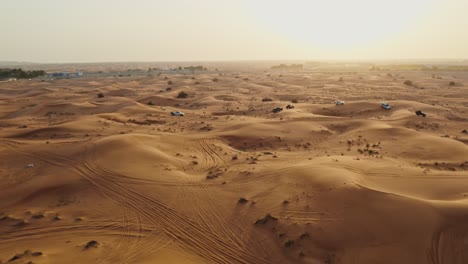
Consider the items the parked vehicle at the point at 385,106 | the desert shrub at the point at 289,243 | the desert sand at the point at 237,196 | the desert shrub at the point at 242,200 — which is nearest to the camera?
the desert sand at the point at 237,196

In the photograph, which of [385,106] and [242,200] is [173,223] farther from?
[385,106]

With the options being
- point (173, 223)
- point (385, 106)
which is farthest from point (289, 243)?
point (385, 106)

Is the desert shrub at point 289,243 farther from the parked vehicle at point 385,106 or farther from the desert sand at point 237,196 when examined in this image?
the parked vehicle at point 385,106

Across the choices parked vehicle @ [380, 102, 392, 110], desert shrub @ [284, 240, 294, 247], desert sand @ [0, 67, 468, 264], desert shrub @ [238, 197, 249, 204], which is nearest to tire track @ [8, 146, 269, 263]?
desert sand @ [0, 67, 468, 264]

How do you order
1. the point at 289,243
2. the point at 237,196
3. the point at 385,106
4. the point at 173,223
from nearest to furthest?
the point at 289,243 < the point at 173,223 < the point at 237,196 < the point at 385,106

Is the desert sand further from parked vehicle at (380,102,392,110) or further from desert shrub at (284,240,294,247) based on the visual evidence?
parked vehicle at (380,102,392,110)

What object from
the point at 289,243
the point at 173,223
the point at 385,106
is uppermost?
the point at 385,106

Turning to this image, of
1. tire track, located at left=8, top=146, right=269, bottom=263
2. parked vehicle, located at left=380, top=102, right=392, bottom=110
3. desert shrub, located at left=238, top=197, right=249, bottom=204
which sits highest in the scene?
parked vehicle, located at left=380, top=102, right=392, bottom=110

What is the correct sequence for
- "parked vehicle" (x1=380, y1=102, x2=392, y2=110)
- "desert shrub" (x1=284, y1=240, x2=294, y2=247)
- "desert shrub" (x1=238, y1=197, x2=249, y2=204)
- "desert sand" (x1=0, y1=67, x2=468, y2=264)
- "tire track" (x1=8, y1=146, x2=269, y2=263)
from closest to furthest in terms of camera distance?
1. "desert sand" (x1=0, y1=67, x2=468, y2=264)
2. "tire track" (x1=8, y1=146, x2=269, y2=263)
3. "desert shrub" (x1=284, y1=240, x2=294, y2=247)
4. "desert shrub" (x1=238, y1=197, x2=249, y2=204)
5. "parked vehicle" (x1=380, y1=102, x2=392, y2=110)

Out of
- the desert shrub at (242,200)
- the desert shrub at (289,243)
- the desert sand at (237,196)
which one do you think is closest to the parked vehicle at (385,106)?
the desert sand at (237,196)
